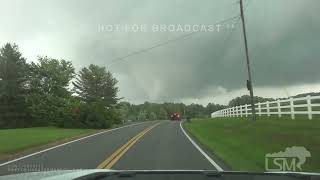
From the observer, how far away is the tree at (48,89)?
83062mm

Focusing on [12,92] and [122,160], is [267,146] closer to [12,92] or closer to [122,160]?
[122,160]

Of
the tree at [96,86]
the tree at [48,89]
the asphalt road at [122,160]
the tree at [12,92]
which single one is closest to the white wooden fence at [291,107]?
the asphalt road at [122,160]

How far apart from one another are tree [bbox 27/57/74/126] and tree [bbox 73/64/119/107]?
123 feet

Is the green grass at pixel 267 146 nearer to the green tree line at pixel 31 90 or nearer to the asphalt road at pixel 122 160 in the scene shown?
the asphalt road at pixel 122 160

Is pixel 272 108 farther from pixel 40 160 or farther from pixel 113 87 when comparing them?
pixel 113 87

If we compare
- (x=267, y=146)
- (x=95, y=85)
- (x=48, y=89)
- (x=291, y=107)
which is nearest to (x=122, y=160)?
(x=267, y=146)

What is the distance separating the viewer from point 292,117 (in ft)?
111

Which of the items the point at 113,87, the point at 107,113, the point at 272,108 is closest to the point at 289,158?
the point at 272,108

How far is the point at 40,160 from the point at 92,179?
1712 centimetres

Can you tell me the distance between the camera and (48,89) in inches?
3435

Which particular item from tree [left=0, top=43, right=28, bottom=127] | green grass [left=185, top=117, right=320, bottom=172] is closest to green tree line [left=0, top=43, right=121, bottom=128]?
tree [left=0, top=43, right=28, bottom=127]

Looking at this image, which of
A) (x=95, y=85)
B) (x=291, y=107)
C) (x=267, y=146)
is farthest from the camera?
(x=95, y=85)

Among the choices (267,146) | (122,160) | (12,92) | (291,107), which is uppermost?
(12,92)

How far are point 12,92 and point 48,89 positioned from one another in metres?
5.16
